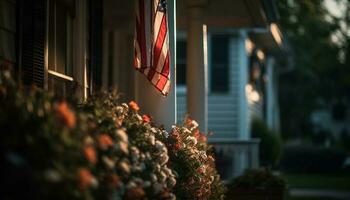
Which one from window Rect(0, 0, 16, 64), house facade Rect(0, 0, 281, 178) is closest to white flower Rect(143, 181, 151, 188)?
house facade Rect(0, 0, 281, 178)

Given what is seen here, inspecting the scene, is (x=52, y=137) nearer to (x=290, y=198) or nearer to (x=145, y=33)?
(x=145, y=33)

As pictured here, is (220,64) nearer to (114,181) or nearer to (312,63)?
(114,181)

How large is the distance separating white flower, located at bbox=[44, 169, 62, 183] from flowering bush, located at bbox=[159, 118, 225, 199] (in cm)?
396

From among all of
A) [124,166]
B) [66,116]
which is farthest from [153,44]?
[66,116]

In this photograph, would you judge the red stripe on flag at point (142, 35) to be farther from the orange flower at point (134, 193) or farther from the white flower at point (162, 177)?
the orange flower at point (134, 193)

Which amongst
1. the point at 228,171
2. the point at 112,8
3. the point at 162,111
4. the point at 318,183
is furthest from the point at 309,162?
the point at 162,111

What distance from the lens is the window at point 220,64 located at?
70.5ft

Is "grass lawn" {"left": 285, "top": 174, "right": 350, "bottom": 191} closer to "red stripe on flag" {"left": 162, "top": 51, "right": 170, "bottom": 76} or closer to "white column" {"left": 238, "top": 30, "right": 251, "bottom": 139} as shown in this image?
"white column" {"left": 238, "top": 30, "right": 251, "bottom": 139}

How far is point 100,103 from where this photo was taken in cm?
671

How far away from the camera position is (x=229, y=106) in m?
21.5

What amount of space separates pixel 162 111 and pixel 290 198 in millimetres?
7890

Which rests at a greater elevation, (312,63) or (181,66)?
(312,63)

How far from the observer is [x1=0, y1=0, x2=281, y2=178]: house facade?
7777mm

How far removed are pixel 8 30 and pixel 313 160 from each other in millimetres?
23173
